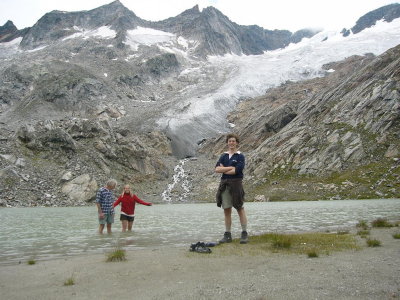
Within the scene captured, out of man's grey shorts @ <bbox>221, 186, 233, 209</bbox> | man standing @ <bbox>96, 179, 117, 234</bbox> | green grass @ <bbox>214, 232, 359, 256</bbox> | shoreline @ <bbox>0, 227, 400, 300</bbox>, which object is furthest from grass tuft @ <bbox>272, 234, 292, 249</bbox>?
man standing @ <bbox>96, 179, 117, 234</bbox>

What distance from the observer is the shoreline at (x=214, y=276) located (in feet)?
17.8

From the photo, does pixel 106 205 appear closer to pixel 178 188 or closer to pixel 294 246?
pixel 294 246

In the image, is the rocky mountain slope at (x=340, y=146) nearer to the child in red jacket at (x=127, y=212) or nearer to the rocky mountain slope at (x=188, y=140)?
the rocky mountain slope at (x=188, y=140)

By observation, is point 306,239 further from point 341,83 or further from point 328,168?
point 341,83

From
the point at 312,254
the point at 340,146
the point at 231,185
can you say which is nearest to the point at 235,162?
the point at 231,185

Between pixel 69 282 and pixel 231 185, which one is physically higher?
pixel 231 185

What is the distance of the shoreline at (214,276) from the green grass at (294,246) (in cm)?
40

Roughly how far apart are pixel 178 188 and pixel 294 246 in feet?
235

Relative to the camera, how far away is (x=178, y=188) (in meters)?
80.3

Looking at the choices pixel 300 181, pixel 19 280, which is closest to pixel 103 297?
pixel 19 280

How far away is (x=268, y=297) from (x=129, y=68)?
7289 inches

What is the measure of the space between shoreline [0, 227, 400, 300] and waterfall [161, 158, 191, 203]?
63.3 m

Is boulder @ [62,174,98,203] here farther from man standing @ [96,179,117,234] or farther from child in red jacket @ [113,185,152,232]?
man standing @ [96,179,117,234]

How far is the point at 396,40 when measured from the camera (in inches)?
7761
